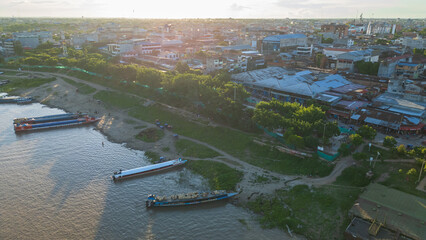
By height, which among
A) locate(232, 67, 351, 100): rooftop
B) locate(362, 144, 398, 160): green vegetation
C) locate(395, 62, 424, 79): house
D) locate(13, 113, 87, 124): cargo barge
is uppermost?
locate(395, 62, 424, 79): house

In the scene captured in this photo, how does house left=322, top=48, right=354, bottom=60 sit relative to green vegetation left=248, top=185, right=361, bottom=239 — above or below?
above

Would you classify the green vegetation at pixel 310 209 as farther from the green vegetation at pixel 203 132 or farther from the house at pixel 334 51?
the house at pixel 334 51

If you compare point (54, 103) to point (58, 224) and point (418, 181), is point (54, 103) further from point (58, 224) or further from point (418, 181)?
point (418, 181)

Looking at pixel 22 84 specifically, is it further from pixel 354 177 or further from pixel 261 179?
pixel 354 177

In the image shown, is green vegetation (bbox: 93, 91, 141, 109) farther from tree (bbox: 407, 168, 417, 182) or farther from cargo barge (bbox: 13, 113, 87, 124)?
tree (bbox: 407, 168, 417, 182)

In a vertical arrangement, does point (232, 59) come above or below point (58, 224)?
above

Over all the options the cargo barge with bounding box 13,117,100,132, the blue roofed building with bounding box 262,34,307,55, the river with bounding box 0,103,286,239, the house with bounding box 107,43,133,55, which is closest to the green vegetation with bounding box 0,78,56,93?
the house with bounding box 107,43,133,55

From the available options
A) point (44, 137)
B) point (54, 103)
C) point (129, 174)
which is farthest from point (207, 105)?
point (54, 103)
